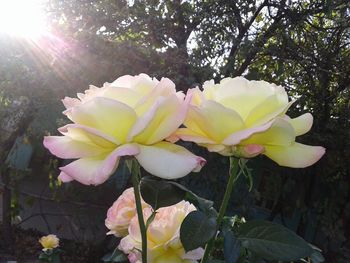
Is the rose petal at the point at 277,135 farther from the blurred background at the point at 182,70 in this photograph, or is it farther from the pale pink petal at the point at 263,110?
the blurred background at the point at 182,70

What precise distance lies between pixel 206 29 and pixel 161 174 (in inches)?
177

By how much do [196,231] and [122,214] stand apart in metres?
0.21

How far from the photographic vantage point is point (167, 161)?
1.45ft

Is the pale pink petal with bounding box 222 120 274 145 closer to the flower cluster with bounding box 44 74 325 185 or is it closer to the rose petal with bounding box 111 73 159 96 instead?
the flower cluster with bounding box 44 74 325 185

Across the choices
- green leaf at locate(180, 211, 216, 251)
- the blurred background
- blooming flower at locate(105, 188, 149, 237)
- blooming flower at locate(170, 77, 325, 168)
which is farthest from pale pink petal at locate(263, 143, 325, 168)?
the blurred background

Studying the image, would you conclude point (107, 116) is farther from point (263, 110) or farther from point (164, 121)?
point (263, 110)

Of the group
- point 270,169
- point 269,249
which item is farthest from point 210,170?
point 269,249

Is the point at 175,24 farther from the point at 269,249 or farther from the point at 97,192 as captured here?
the point at 269,249

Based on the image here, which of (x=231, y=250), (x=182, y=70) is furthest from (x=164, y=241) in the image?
(x=182, y=70)

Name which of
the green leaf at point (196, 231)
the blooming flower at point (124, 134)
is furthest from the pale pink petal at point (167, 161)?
the green leaf at point (196, 231)

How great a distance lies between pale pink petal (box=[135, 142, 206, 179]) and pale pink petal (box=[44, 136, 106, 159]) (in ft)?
0.18

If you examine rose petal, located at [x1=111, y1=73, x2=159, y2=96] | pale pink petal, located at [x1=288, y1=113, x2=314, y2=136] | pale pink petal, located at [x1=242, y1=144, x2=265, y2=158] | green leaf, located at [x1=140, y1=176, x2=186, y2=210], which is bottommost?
green leaf, located at [x1=140, y1=176, x2=186, y2=210]

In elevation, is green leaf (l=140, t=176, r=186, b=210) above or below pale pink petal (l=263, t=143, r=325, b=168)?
below

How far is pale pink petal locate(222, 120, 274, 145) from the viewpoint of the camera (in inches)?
18.3
